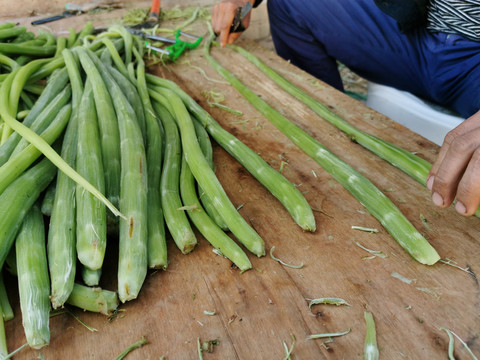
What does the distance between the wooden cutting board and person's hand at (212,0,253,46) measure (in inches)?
55.1

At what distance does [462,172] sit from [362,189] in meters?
0.31

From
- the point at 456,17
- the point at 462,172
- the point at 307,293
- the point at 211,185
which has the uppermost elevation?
the point at 456,17

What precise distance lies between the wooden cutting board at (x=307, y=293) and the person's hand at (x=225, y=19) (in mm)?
1399

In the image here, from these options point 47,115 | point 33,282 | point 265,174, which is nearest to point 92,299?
point 33,282

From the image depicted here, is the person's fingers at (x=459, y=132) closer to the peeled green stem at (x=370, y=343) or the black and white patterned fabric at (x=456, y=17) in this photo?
the peeled green stem at (x=370, y=343)

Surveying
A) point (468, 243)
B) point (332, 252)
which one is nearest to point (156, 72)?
point (332, 252)

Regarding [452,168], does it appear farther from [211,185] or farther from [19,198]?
[19,198]

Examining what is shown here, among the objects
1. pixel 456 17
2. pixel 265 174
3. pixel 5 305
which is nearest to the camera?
pixel 5 305

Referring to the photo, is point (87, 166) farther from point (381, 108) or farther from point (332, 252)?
point (381, 108)

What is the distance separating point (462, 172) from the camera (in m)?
1.16

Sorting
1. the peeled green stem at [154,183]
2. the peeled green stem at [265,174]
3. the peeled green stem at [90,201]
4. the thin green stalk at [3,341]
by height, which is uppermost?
the peeled green stem at [90,201]

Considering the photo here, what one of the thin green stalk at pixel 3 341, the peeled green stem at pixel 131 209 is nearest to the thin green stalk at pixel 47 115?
the peeled green stem at pixel 131 209

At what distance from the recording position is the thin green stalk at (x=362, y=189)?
1.15 m

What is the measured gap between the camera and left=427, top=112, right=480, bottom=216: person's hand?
3.60 ft
